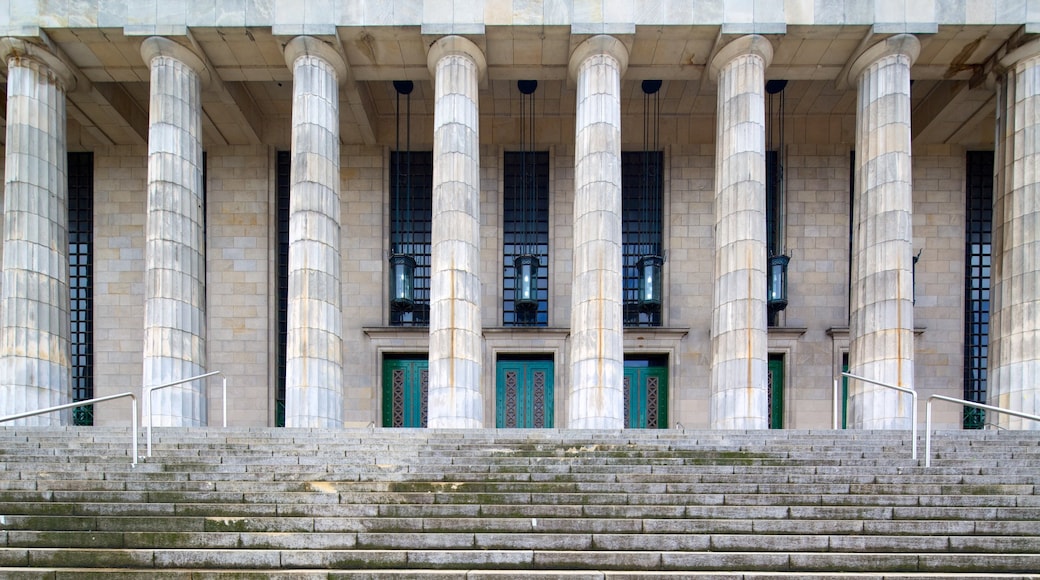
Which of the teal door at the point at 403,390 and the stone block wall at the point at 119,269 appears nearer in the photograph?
the stone block wall at the point at 119,269

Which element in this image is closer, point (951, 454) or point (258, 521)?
point (258, 521)

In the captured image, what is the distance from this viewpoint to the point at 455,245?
15367 mm

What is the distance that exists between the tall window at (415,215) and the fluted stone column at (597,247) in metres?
6.12

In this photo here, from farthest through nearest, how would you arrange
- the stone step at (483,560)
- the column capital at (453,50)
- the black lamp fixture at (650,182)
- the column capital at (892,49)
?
the black lamp fixture at (650,182) → the column capital at (453,50) → the column capital at (892,49) → the stone step at (483,560)

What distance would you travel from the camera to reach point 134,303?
67.1ft

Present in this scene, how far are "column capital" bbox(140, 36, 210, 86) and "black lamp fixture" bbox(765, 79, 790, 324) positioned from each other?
13.3 m

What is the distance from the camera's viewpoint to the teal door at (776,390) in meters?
20.1

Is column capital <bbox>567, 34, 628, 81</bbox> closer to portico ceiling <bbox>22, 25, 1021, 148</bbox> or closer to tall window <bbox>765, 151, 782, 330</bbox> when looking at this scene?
portico ceiling <bbox>22, 25, 1021, 148</bbox>

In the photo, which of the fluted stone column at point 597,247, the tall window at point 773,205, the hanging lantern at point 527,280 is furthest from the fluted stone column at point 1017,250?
the hanging lantern at point 527,280


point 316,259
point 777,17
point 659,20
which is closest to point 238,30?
point 316,259

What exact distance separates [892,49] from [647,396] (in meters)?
9.80

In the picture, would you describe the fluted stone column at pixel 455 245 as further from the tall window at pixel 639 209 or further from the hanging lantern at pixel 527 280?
the tall window at pixel 639 209

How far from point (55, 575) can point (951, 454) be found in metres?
10.9

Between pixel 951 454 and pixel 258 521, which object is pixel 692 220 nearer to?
pixel 951 454
